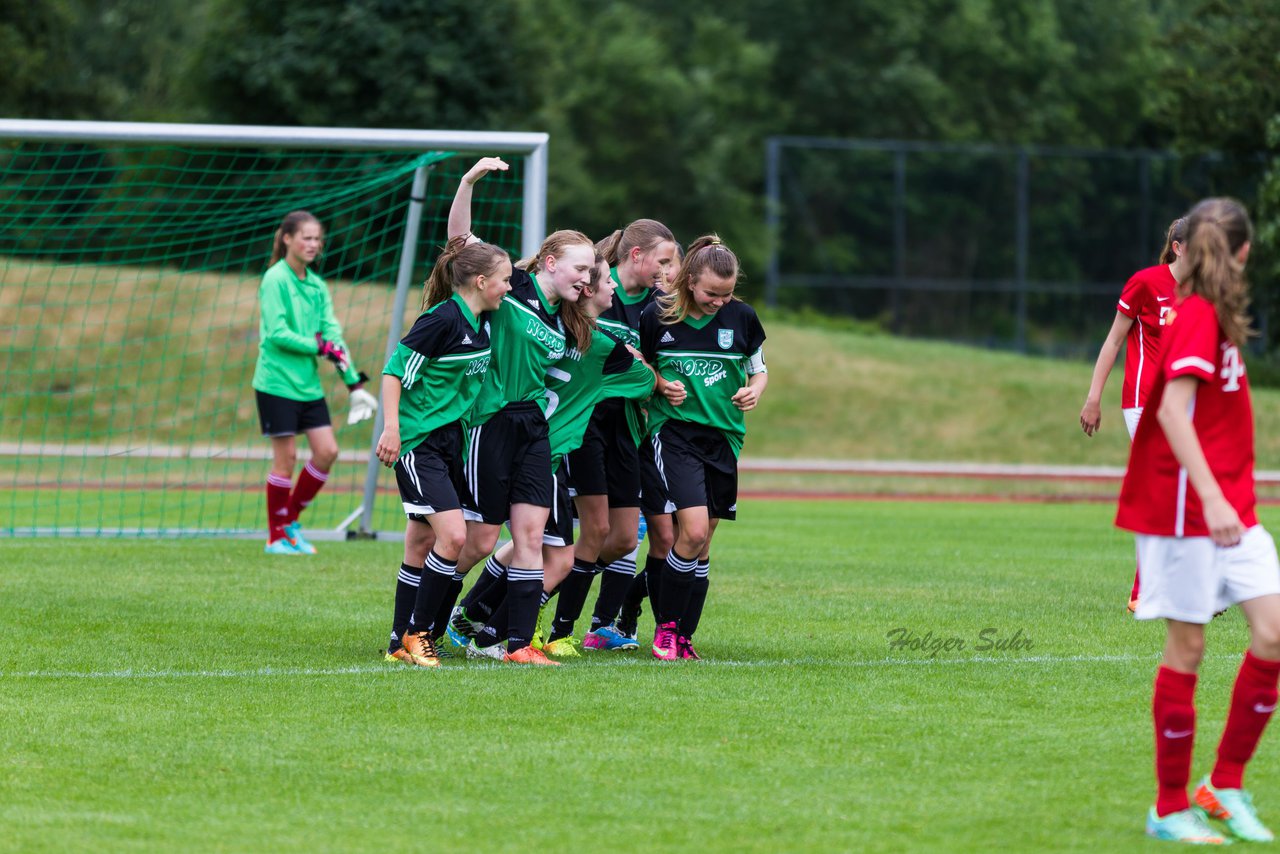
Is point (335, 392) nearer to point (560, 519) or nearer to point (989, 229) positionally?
point (560, 519)

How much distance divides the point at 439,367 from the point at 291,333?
4236 mm

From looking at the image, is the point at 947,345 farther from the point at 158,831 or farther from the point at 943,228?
the point at 158,831

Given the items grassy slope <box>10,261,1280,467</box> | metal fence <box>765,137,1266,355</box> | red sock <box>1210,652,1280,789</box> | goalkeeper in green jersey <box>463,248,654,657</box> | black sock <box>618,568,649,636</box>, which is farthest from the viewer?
metal fence <box>765,137,1266,355</box>

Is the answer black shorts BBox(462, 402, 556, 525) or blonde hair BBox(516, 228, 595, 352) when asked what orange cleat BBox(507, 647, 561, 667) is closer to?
black shorts BBox(462, 402, 556, 525)

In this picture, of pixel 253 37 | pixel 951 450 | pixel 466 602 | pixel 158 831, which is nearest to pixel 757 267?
pixel 253 37

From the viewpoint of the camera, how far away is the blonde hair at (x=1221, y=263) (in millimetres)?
4438

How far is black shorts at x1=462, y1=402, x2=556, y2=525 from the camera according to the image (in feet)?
22.8

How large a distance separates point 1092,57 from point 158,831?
5301 centimetres

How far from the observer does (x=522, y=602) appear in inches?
278

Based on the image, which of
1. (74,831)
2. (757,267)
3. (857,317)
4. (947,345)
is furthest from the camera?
(757,267)

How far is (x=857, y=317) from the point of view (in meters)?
35.3

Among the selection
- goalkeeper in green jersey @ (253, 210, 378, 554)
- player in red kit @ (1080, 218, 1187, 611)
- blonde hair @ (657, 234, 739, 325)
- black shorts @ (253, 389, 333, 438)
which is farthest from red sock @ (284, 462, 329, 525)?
player in red kit @ (1080, 218, 1187, 611)

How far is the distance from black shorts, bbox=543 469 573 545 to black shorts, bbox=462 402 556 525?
27cm

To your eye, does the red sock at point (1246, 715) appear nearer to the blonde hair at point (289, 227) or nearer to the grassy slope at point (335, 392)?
the blonde hair at point (289, 227)
